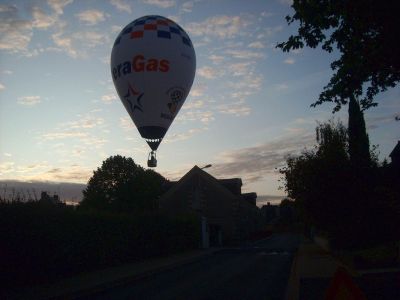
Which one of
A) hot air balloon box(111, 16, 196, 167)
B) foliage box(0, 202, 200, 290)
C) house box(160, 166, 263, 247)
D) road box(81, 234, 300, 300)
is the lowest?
road box(81, 234, 300, 300)

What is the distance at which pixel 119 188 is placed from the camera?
2584 inches

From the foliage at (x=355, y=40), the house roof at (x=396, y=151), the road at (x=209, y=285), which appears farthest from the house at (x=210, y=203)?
the foliage at (x=355, y=40)

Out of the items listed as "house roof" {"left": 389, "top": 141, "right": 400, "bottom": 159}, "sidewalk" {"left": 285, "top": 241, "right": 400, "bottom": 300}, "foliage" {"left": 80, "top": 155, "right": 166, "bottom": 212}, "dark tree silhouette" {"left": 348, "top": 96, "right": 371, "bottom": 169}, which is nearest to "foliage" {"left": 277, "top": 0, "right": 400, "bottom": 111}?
"sidewalk" {"left": 285, "top": 241, "right": 400, "bottom": 300}

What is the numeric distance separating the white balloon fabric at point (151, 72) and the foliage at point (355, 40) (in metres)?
7.67

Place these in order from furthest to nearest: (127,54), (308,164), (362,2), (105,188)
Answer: (105,188), (308,164), (127,54), (362,2)

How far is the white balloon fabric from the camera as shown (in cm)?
1831

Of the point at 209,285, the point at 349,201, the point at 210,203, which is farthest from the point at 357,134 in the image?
the point at 210,203

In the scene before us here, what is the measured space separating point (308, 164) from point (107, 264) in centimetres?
1495

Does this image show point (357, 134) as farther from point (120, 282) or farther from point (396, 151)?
point (120, 282)

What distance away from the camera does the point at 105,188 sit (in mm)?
66562

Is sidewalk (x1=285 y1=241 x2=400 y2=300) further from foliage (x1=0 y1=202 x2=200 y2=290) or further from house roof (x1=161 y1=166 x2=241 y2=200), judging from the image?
house roof (x1=161 y1=166 x2=241 y2=200)

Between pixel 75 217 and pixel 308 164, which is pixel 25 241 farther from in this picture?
pixel 308 164

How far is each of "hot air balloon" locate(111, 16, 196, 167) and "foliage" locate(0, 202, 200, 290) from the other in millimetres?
4812

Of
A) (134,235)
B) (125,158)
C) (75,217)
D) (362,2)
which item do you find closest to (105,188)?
(125,158)
